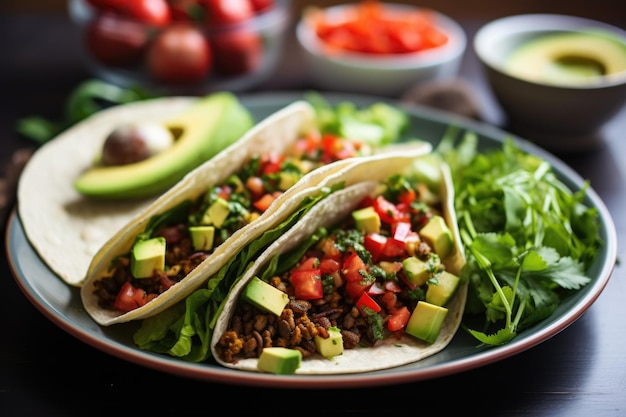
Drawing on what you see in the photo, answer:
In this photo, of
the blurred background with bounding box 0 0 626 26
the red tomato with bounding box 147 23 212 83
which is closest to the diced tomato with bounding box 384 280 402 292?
the red tomato with bounding box 147 23 212 83

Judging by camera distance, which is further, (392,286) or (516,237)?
(516,237)

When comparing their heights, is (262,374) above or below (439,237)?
below

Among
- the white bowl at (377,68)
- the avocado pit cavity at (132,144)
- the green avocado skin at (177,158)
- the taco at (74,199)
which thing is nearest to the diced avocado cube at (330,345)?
the taco at (74,199)

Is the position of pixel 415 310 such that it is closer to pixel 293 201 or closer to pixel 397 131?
pixel 293 201

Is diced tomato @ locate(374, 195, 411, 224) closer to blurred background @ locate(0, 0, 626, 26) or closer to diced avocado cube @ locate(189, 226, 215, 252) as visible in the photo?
diced avocado cube @ locate(189, 226, 215, 252)

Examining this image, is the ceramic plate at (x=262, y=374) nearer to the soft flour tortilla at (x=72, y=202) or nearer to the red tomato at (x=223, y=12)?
the soft flour tortilla at (x=72, y=202)

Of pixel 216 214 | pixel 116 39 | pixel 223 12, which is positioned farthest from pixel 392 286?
pixel 116 39

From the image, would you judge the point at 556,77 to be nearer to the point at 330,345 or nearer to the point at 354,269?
the point at 354,269
